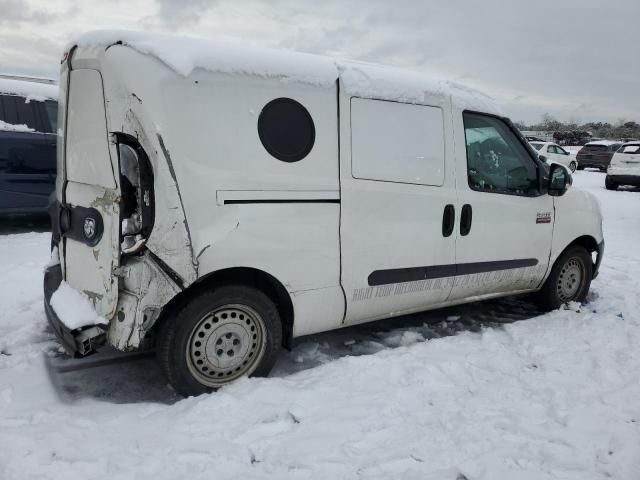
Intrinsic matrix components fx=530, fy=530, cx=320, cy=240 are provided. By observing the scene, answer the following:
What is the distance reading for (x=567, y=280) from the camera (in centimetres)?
504

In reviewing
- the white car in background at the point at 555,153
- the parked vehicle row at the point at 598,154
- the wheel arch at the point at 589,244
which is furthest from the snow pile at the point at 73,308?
the parked vehicle row at the point at 598,154

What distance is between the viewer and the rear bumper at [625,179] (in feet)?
53.4

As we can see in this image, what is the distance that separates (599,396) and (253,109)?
2732 millimetres

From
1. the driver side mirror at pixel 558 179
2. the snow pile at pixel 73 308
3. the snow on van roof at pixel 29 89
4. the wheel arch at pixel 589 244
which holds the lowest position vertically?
the snow pile at pixel 73 308

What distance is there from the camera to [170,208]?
9.24ft

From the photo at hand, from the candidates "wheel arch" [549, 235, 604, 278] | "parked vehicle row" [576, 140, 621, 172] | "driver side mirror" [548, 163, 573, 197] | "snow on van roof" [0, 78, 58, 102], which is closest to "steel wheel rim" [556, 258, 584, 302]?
"wheel arch" [549, 235, 604, 278]

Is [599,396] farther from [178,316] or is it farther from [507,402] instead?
[178,316]

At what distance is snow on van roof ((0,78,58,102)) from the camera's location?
6883mm

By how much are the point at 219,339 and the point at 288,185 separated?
39.9 inches

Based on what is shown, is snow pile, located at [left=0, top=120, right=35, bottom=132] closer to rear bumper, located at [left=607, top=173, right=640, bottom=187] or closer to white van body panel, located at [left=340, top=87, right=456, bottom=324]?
white van body panel, located at [left=340, top=87, right=456, bottom=324]

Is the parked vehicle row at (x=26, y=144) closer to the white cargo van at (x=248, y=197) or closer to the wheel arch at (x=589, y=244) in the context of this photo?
the white cargo van at (x=248, y=197)

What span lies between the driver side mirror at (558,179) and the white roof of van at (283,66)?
97cm

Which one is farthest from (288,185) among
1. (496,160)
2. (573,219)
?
(573,219)

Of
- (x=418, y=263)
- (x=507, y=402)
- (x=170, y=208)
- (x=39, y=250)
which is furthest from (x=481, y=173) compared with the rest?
(x=39, y=250)
